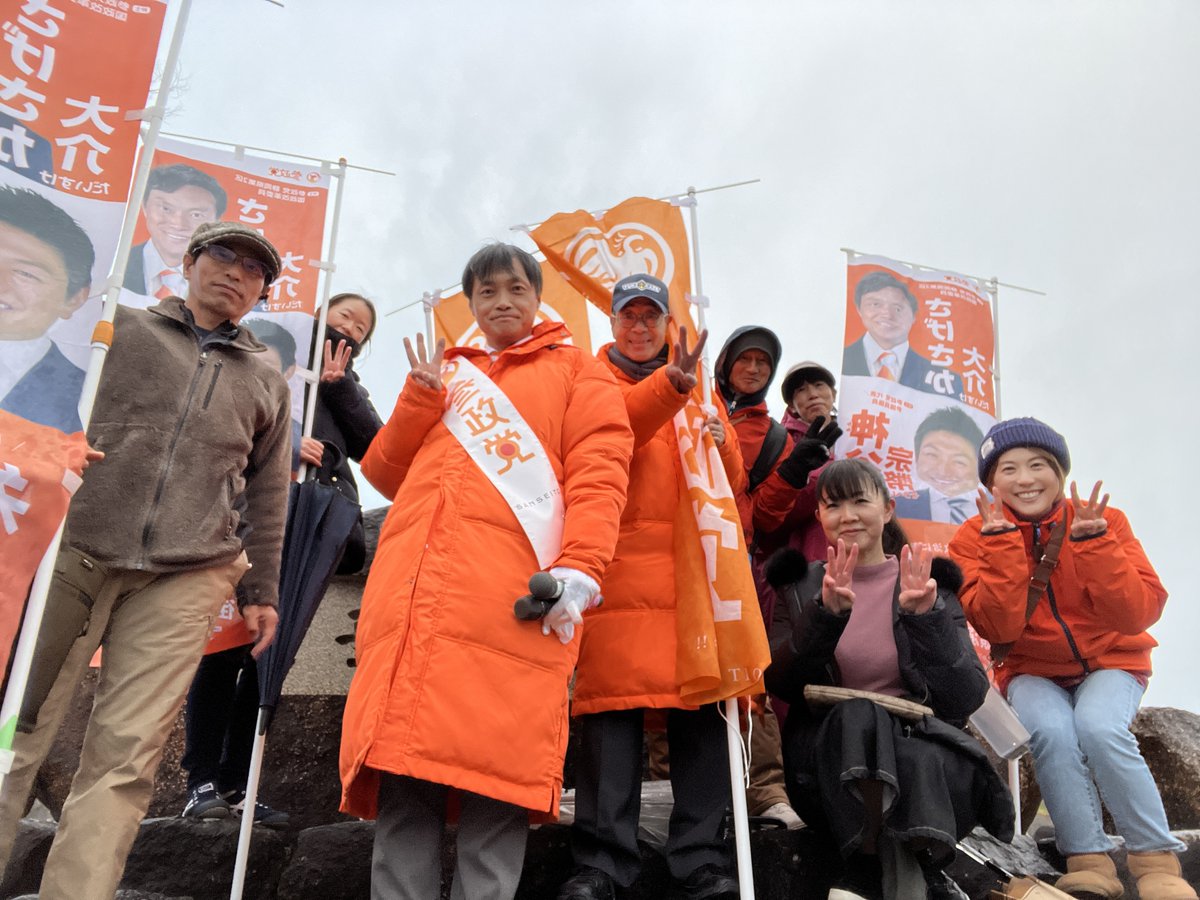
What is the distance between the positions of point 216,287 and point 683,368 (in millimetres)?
1958

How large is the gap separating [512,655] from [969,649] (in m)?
1.90

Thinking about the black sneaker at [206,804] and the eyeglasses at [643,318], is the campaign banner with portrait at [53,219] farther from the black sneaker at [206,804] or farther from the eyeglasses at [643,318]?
the eyeglasses at [643,318]

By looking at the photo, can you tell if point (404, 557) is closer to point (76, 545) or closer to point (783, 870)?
point (76, 545)

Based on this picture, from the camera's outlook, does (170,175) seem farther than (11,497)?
Yes

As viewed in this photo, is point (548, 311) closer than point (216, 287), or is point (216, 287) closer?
point (216, 287)

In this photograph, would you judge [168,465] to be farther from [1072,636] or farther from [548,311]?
[1072,636]

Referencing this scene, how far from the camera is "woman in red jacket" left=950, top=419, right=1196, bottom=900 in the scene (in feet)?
14.3

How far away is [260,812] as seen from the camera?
183 inches

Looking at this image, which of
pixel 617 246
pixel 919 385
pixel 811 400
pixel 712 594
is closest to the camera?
pixel 712 594

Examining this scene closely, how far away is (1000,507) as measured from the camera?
4.80 meters

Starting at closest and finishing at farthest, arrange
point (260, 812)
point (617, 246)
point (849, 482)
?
1. point (849, 482)
2. point (260, 812)
3. point (617, 246)

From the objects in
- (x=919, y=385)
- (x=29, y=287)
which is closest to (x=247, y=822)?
(x=29, y=287)

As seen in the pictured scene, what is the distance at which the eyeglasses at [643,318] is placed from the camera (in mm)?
4832

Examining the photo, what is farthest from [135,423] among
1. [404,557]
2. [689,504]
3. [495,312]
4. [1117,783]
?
[1117,783]
